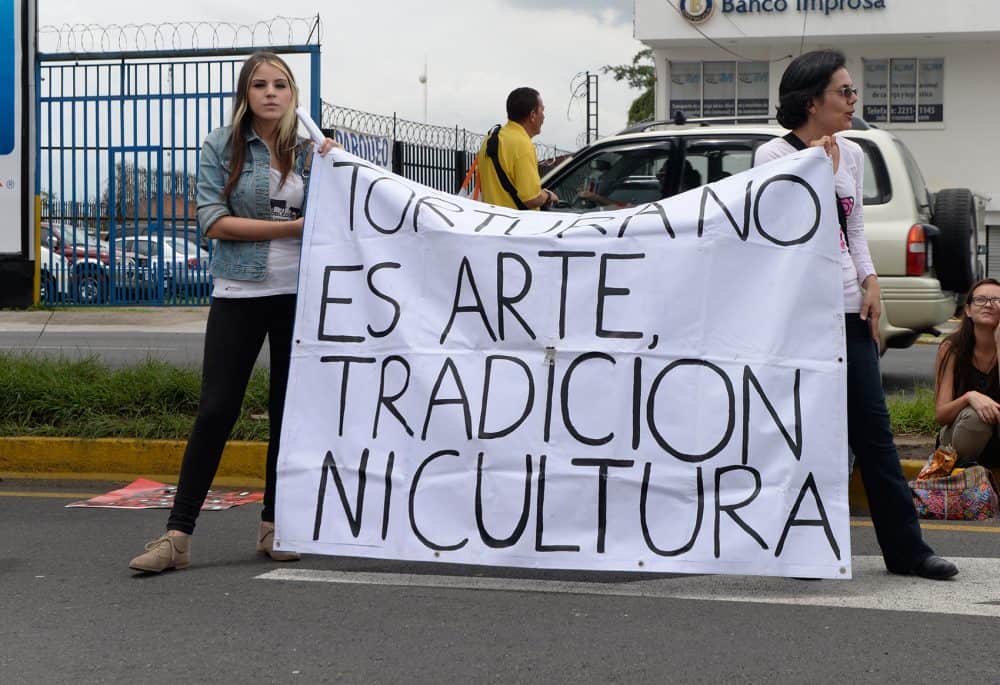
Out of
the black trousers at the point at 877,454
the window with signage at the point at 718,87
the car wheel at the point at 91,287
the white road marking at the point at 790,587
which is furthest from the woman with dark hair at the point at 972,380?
the window with signage at the point at 718,87

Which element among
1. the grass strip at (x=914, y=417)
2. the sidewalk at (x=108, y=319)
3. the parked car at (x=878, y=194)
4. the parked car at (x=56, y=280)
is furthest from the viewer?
the parked car at (x=56, y=280)

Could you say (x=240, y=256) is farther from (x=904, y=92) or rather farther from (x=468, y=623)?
(x=904, y=92)

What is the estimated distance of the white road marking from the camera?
14.3 ft

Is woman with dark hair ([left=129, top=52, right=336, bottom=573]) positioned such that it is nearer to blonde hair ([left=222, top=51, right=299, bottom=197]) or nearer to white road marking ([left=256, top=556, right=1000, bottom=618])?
blonde hair ([left=222, top=51, right=299, bottom=197])

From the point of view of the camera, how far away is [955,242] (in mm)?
9352

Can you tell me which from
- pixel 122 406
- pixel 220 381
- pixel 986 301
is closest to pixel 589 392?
pixel 220 381

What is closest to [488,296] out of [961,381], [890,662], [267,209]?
[267,209]

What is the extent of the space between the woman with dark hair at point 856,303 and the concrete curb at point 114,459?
2.17 m

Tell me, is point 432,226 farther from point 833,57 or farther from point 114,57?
point 114,57

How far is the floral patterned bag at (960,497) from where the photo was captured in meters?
5.72

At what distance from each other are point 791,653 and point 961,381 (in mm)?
2649

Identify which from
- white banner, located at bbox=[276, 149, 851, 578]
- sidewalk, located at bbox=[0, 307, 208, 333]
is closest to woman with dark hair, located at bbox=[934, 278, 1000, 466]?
white banner, located at bbox=[276, 149, 851, 578]

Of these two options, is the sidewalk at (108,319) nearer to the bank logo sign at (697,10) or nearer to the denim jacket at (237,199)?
the denim jacket at (237,199)

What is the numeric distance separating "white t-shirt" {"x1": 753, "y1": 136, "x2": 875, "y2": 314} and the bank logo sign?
77.7 feet
